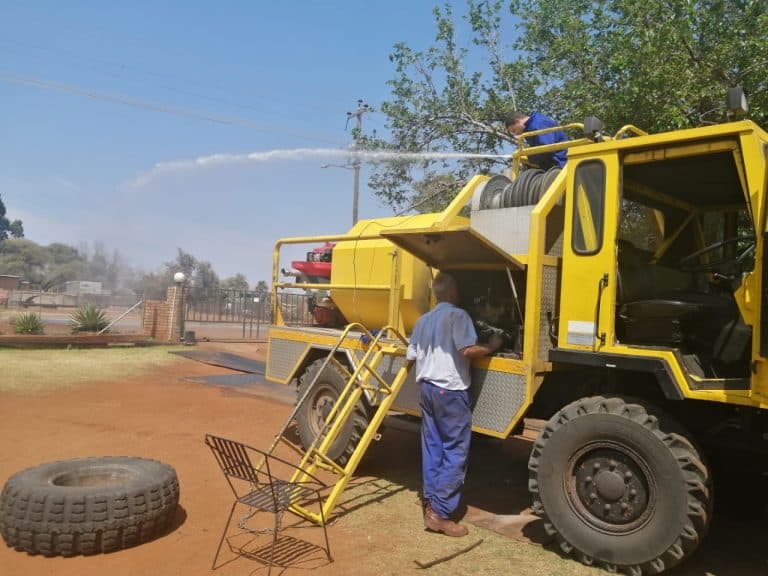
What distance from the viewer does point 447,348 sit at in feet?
16.5

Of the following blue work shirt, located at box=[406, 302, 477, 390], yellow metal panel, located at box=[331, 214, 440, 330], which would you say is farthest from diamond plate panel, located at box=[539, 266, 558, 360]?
yellow metal panel, located at box=[331, 214, 440, 330]

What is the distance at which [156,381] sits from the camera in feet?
39.5

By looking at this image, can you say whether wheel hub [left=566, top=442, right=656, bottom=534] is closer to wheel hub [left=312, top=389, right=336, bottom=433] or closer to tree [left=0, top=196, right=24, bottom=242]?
wheel hub [left=312, top=389, right=336, bottom=433]

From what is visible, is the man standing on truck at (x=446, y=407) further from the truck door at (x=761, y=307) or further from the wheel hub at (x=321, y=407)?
the truck door at (x=761, y=307)

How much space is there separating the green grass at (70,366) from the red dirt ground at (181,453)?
2.21ft

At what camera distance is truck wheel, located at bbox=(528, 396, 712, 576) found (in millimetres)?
3771

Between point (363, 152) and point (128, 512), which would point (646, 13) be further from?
point (128, 512)

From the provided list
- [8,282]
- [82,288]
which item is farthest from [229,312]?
[8,282]

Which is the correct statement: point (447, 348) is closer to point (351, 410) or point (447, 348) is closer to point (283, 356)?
point (351, 410)

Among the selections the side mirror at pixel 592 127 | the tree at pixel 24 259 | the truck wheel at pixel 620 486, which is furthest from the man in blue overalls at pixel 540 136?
the tree at pixel 24 259

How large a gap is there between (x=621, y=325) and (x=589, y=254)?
579mm

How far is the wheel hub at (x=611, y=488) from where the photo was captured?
3.97 metres

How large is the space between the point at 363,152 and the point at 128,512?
13.1 meters

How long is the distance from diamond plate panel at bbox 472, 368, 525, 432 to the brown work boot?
30.3 inches
